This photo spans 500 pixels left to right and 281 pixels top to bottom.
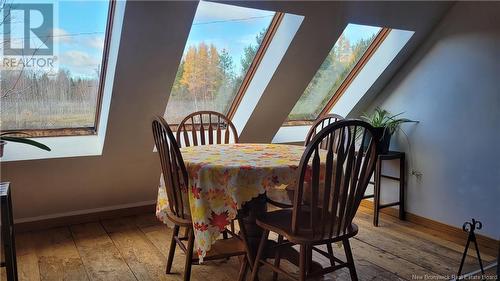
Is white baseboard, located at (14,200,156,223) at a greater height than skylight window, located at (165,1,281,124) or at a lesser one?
lesser

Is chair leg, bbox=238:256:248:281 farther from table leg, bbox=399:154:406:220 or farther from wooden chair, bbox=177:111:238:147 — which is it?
table leg, bbox=399:154:406:220

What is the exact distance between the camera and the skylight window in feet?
9.24

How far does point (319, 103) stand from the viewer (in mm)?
3867

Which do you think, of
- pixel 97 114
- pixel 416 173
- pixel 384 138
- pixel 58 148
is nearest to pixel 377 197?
pixel 416 173

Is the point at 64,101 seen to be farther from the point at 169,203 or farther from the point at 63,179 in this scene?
the point at 169,203

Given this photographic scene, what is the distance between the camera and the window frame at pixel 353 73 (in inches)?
134

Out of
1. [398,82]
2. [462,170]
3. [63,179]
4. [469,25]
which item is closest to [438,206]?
[462,170]

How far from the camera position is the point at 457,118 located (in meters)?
2.89

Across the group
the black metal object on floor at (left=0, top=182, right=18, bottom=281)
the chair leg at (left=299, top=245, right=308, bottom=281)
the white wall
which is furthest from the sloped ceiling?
the chair leg at (left=299, top=245, right=308, bottom=281)

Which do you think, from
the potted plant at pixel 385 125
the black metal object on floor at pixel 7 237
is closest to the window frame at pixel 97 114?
the black metal object on floor at pixel 7 237

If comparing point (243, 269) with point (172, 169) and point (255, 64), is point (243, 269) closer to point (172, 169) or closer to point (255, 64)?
point (172, 169)

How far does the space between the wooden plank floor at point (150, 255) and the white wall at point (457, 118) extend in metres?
0.30

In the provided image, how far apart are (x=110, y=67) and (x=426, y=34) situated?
254cm

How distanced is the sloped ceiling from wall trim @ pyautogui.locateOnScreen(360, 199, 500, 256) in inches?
49.8
